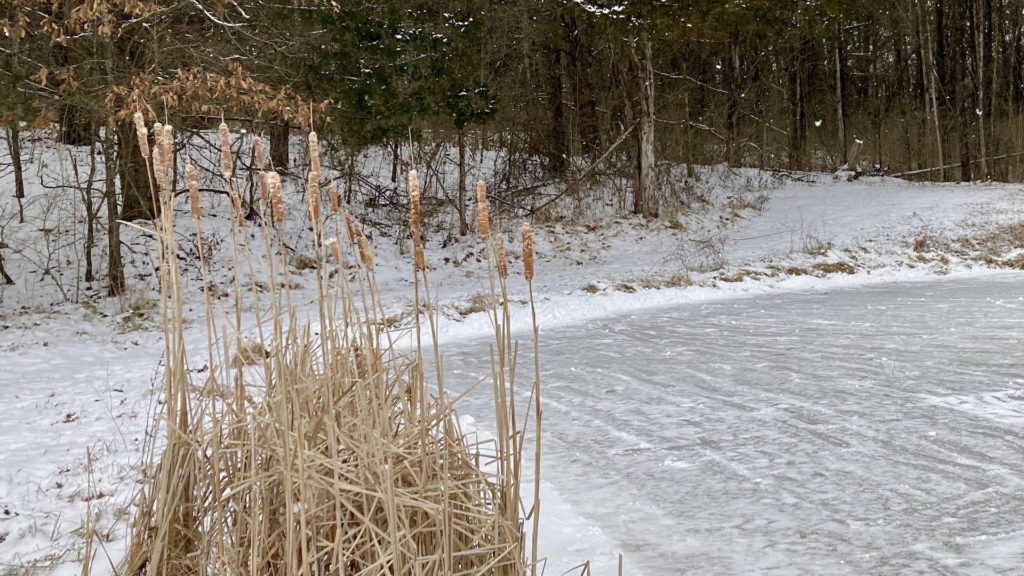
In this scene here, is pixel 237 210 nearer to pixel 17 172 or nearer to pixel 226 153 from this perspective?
pixel 226 153

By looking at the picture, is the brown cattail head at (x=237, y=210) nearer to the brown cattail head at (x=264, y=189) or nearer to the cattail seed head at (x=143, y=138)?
the brown cattail head at (x=264, y=189)

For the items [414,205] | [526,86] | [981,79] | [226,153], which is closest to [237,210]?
[226,153]

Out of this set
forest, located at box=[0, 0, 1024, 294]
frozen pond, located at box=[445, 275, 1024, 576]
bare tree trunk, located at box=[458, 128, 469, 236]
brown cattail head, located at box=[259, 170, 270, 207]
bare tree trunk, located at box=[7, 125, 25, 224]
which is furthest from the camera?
bare tree trunk, located at box=[458, 128, 469, 236]

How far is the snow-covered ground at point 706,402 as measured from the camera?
2.82 m

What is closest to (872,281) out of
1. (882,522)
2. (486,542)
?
(882,522)

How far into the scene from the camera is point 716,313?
8297mm

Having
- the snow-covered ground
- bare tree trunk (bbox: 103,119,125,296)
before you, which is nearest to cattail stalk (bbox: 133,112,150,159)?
the snow-covered ground

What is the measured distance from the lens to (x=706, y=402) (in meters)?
4.64

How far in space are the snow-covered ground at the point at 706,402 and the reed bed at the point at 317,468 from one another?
2.80 ft

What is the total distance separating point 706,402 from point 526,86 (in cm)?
1348

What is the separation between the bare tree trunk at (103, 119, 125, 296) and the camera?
871cm

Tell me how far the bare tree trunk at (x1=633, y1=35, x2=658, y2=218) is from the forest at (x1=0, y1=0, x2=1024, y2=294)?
0.04 metres

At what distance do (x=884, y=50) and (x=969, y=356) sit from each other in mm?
24344

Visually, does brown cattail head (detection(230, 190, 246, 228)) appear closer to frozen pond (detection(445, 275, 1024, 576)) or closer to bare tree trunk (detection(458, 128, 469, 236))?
frozen pond (detection(445, 275, 1024, 576))
